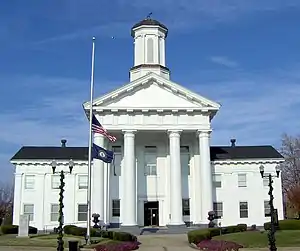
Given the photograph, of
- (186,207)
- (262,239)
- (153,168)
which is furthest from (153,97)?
(262,239)

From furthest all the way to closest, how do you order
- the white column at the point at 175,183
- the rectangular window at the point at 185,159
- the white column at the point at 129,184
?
the rectangular window at the point at 185,159 → the white column at the point at 175,183 → the white column at the point at 129,184

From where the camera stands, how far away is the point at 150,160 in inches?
2058

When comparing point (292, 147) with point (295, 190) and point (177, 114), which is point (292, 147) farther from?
point (177, 114)

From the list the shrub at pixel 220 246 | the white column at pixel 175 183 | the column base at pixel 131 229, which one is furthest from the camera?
the white column at pixel 175 183

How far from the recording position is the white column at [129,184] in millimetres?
46562

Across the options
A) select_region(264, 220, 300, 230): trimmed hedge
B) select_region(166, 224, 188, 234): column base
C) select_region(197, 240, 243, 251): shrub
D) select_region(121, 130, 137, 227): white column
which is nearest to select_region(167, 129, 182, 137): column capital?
select_region(121, 130, 137, 227): white column

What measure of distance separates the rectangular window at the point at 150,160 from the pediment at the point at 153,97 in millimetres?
5833

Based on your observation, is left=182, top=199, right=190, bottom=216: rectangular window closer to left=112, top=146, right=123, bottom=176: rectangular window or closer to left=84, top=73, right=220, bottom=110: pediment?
left=112, top=146, right=123, bottom=176: rectangular window

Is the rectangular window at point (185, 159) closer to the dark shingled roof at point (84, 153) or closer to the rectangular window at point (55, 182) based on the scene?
the dark shingled roof at point (84, 153)

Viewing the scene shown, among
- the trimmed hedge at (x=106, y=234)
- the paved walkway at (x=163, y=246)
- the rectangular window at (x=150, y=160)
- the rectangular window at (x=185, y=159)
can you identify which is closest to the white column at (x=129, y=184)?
the rectangular window at (x=150, y=160)

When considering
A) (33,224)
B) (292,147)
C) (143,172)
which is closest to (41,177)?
(33,224)

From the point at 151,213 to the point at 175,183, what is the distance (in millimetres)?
6021

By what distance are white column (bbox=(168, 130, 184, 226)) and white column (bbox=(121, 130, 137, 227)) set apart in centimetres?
380

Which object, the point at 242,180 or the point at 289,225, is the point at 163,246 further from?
the point at 242,180
